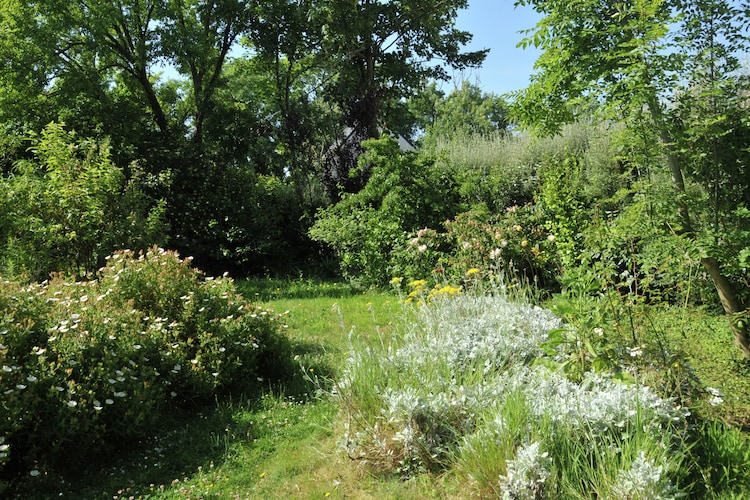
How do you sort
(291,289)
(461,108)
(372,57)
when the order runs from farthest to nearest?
(461,108)
(372,57)
(291,289)

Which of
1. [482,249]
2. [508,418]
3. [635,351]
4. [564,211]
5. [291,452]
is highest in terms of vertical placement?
[564,211]

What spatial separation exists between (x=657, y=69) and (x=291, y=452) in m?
3.22

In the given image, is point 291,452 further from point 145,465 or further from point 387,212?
point 387,212

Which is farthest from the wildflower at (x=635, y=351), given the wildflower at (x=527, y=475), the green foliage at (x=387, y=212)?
the green foliage at (x=387, y=212)

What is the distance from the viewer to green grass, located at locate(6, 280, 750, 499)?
2.44 m

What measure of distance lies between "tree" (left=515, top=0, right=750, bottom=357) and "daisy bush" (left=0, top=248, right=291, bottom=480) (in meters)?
3.10

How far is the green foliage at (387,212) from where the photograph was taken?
704 centimetres

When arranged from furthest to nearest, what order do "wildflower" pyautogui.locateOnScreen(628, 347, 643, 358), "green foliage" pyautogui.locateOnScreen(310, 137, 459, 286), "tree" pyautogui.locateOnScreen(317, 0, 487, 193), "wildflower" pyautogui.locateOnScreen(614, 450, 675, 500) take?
"tree" pyautogui.locateOnScreen(317, 0, 487, 193) → "green foliage" pyautogui.locateOnScreen(310, 137, 459, 286) → "wildflower" pyautogui.locateOnScreen(628, 347, 643, 358) → "wildflower" pyautogui.locateOnScreen(614, 450, 675, 500)

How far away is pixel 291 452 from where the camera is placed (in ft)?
9.84

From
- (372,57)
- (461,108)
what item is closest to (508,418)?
(372,57)

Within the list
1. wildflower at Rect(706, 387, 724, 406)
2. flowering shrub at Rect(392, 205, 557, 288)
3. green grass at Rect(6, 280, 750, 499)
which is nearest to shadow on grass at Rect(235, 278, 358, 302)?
flowering shrub at Rect(392, 205, 557, 288)

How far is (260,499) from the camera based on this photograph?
2.55 metres

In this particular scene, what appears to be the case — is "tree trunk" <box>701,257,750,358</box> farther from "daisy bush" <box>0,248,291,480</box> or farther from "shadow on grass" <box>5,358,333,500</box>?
"daisy bush" <box>0,248,291,480</box>

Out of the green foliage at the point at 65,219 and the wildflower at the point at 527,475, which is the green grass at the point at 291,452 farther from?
the green foliage at the point at 65,219
